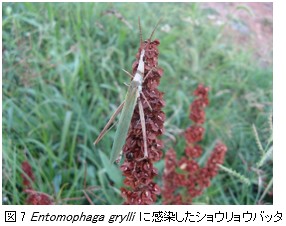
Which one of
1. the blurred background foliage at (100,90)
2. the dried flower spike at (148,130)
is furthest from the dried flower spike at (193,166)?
the dried flower spike at (148,130)

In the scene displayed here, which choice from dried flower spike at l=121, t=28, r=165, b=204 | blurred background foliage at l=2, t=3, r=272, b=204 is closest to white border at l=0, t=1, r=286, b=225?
blurred background foliage at l=2, t=3, r=272, b=204

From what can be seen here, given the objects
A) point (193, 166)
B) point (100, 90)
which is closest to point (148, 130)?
point (193, 166)

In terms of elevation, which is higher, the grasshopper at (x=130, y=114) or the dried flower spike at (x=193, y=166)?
the grasshopper at (x=130, y=114)

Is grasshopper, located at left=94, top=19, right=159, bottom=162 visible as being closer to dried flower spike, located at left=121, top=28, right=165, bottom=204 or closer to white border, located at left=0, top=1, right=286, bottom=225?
dried flower spike, located at left=121, top=28, right=165, bottom=204
